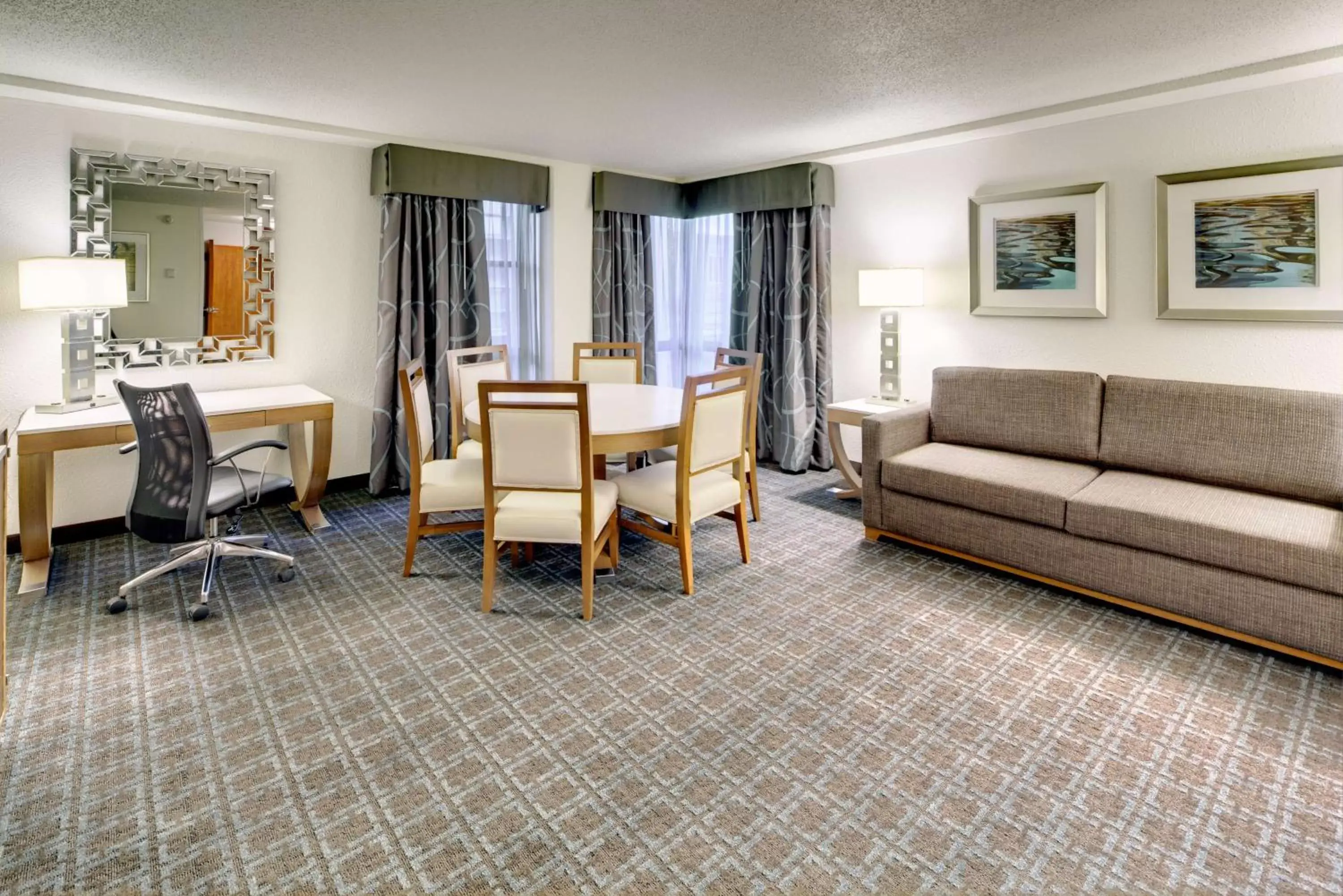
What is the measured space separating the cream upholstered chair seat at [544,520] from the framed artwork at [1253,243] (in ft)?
10.3

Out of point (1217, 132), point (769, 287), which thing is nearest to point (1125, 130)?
point (1217, 132)

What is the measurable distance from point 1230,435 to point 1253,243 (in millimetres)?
965

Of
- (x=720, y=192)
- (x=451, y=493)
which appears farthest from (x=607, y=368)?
(x=720, y=192)

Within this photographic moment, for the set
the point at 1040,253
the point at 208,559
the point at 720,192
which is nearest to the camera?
the point at 208,559

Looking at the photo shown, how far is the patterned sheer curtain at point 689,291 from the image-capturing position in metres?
6.20

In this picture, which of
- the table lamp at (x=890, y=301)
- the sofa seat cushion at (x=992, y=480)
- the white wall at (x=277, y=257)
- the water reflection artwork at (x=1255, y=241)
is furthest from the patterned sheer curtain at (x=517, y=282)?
the water reflection artwork at (x=1255, y=241)

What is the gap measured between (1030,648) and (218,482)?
11.6 ft

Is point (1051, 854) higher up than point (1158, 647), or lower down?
lower down

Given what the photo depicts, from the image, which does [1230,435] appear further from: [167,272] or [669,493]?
[167,272]

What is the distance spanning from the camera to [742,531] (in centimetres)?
360

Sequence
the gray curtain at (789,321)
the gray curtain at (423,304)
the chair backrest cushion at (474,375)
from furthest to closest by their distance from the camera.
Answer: the gray curtain at (789,321) < the gray curtain at (423,304) < the chair backrest cushion at (474,375)

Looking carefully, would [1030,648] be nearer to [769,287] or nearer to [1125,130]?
[1125,130]

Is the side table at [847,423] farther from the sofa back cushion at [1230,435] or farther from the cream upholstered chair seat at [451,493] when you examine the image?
the cream upholstered chair seat at [451,493]

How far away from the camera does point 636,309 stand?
19.8 ft
